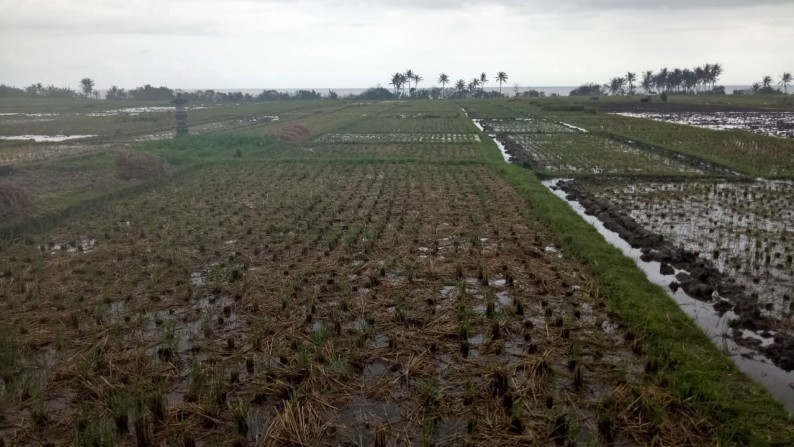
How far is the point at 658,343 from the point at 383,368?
265cm

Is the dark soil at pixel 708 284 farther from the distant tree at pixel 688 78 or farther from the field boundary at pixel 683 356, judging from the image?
the distant tree at pixel 688 78

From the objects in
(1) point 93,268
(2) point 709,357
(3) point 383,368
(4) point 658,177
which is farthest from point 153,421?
(4) point 658,177

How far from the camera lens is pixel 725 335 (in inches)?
212

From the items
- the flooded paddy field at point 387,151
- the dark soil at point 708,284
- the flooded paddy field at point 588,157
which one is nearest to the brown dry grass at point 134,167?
the flooded paddy field at point 387,151

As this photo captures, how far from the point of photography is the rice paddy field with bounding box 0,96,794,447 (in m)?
4.00

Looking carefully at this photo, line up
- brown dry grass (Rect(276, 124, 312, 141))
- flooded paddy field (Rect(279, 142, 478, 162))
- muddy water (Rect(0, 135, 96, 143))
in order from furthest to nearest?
1. muddy water (Rect(0, 135, 96, 143))
2. brown dry grass (Rect(276, 124, 312, 141))
3. flooded paddy field (Rect(279, 142, 478, 162))

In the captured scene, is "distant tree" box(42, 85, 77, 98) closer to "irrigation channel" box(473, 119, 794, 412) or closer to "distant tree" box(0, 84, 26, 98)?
"distant tree" box(0, 84, 26, 98)

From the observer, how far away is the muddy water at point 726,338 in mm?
4532

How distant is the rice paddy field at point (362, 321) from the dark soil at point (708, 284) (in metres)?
0.23

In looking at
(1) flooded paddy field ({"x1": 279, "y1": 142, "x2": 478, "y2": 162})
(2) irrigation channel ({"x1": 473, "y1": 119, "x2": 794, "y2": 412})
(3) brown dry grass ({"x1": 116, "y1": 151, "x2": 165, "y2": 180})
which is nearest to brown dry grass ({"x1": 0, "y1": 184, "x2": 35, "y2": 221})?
(3) brown dry grass ({"x1": 116, "y1": 151, "x2": 165, "y2": 180})

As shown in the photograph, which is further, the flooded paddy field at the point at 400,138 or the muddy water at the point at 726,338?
the flooded paddy field at the point at 400,138

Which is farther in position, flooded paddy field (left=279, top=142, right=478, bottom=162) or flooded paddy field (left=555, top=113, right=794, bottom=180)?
flooded paddy field (left=279, top=142, right=478, bottom=162)

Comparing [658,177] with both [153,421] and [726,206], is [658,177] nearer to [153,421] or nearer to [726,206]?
[726,206]

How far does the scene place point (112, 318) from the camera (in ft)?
19.1
